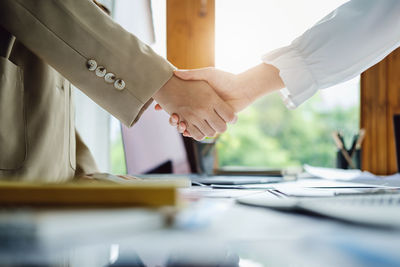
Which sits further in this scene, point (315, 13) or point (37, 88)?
point (315, 13)

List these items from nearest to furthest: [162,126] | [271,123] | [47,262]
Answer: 1. [47,262]
2. [162,126]
3. [271,123]

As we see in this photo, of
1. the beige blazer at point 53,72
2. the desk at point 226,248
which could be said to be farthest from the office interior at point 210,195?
the beige blazer at point 53,72

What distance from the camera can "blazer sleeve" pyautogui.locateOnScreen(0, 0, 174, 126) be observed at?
58 cm

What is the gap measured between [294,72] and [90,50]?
0.51 meters

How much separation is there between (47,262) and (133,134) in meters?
1.07

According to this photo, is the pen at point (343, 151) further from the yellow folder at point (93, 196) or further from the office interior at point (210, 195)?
the yellow folder at point (93, 196)

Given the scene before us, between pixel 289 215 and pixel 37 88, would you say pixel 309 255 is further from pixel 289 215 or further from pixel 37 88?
pixel 37 88

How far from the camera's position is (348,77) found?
2.97 feet

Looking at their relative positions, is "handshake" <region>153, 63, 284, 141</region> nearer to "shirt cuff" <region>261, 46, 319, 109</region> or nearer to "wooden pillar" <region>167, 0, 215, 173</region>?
"shirt cuff" <region>261, 46, 319, 109</region>

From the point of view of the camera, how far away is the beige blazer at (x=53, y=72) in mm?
574

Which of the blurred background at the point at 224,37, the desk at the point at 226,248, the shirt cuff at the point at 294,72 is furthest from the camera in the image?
the blurred background at the point at 224,37

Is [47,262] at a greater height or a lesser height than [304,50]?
lesser

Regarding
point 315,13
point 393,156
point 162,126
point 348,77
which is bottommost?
point 393,156

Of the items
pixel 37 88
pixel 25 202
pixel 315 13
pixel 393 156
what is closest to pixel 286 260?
pixel 25 202
